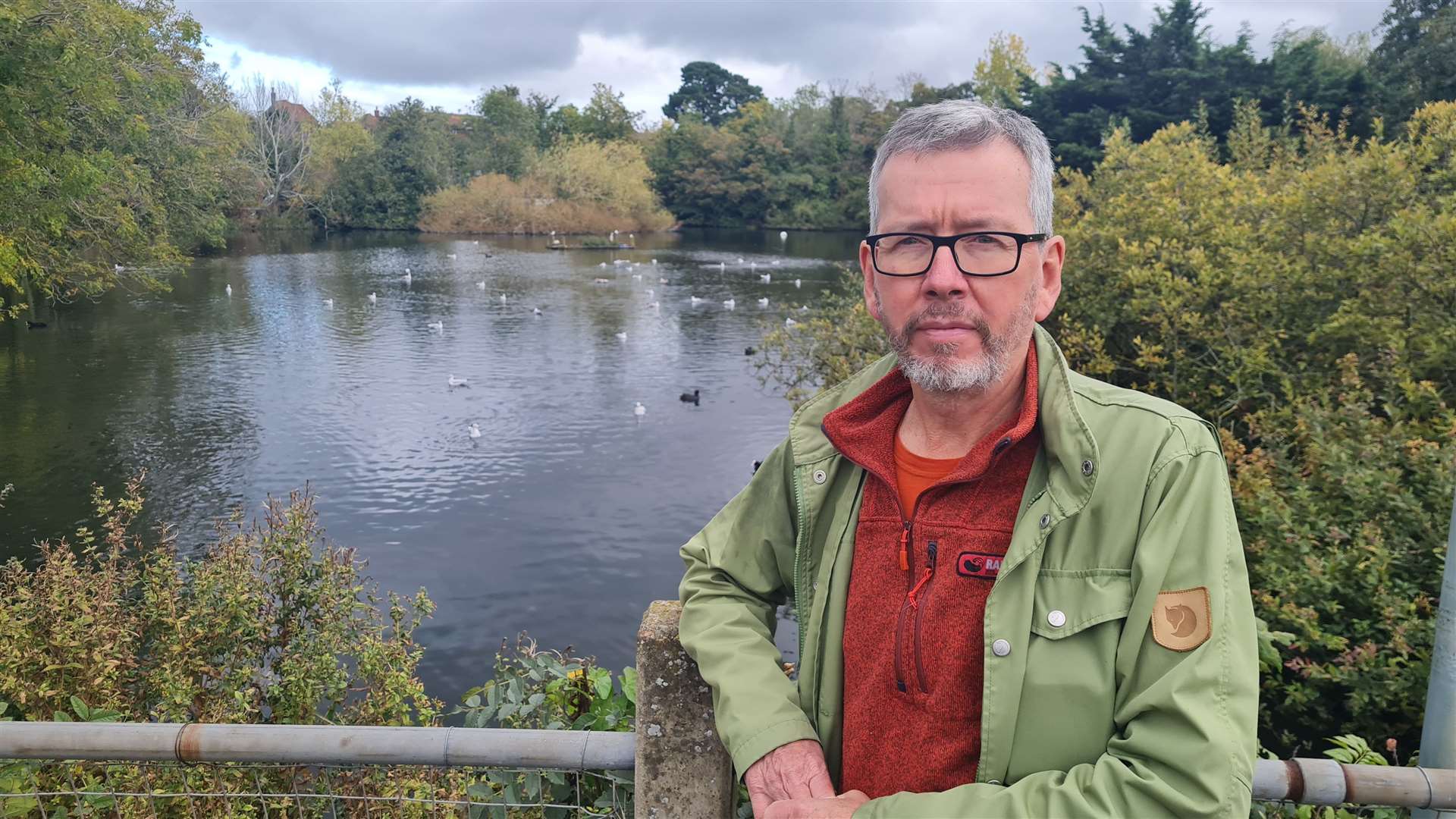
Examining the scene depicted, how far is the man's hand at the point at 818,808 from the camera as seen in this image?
1.52 metres

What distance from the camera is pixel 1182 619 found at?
135 centimetres

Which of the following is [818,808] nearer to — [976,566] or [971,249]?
[976,566]

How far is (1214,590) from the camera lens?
4.39ft

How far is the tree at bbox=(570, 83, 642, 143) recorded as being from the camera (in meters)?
66.9

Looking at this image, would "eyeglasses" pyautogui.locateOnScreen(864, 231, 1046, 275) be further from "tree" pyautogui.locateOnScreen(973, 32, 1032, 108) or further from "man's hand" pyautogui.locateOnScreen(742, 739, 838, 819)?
"tree" pyautogui.locateOnScreen(973, 32, 1032, 108)

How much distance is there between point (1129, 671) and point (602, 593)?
9.01 m

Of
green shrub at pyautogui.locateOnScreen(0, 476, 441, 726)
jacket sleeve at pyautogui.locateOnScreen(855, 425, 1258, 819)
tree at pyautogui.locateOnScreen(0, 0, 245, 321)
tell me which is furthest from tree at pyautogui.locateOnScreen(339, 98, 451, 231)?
jacket sleeve at pyautogui.locateOnScreen(855, 425, 1258, 819)

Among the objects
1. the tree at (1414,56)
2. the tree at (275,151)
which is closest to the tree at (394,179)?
the tree at (275,151)

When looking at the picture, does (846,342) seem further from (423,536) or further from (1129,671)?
(1129,671)

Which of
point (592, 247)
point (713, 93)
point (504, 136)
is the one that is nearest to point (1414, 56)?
point (592, 247)

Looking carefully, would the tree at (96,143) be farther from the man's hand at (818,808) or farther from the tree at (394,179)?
the tree at (394,179)

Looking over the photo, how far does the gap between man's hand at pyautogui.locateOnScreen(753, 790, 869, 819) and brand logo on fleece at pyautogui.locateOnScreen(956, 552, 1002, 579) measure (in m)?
0.41

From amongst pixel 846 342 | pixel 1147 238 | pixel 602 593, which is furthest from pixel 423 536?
pixel 1147 238

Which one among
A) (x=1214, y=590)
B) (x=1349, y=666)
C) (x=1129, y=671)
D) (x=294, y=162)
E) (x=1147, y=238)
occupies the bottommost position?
(x=1349, y=666)
